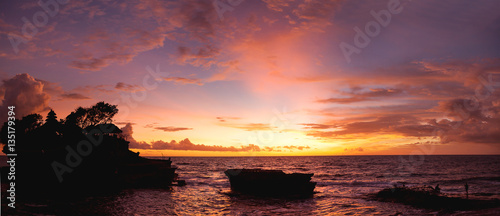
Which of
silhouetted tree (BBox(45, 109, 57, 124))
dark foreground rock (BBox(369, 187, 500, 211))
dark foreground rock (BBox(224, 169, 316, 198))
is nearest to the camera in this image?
dark foreground rock (BBox(369, 187, 500, 211))

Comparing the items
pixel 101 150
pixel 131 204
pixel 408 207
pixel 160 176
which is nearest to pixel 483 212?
pixel 408 207

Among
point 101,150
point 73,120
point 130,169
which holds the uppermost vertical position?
point 73,120

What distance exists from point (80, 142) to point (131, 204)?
17.5 m

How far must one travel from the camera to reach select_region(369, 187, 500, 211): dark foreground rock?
924 inches

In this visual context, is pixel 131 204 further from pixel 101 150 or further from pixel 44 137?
pixel 44 137

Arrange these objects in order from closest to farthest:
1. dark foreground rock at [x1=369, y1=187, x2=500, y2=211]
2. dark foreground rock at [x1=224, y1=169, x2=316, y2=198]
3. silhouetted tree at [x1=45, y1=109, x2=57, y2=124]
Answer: dark foreground rock at [x1=369, y1=187, x2=500, y2=211] → dark foreground rock at [x1=224, y1=169, x2=316, y2=198] → silhouetted tree at [x1=45, y1=109, x2=57, y2=124]

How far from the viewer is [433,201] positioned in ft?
83.9

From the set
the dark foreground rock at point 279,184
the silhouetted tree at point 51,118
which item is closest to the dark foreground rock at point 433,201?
the dark foreground rock at point 279,184

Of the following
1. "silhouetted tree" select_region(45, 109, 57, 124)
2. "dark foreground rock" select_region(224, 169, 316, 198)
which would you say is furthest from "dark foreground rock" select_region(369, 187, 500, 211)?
"silhouetted tree" select_region(45, 109, 57, 124)

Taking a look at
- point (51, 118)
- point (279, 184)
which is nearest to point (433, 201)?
point (279, 184)

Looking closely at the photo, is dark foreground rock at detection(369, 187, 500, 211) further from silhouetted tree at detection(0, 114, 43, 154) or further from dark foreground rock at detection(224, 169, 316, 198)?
silhouetted tree at detection(0, 114, 43, 154)

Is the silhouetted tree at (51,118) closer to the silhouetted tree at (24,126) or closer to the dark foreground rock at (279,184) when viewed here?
the silhouetted tree at (24,126)

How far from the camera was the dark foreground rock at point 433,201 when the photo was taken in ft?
77.0

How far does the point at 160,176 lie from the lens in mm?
40219
